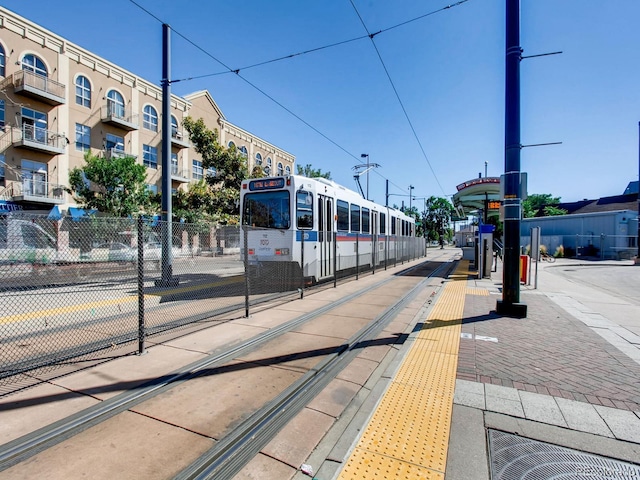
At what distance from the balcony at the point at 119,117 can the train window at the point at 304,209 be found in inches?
1005

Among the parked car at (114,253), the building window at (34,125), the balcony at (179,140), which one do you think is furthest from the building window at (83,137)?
the parked car at (114,253)

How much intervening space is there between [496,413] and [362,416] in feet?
4.23

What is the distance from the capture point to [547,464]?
2.62m

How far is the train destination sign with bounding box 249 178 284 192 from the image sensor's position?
1071cm

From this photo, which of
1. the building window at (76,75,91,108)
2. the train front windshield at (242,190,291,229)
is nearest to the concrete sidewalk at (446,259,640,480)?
the train front windshield at (242,190,291,229)

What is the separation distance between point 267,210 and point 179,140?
91.5 ft

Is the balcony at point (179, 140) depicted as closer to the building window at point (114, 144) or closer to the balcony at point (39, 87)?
the building window at point (114, 144)

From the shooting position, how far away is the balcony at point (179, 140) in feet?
111

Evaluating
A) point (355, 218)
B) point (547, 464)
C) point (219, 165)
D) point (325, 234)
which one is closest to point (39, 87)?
point (219, 165)

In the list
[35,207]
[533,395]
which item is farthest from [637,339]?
[35,207]

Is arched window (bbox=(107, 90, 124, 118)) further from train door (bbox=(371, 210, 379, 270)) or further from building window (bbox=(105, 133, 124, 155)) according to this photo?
train door (bbox=(371, 210, 379, 270))

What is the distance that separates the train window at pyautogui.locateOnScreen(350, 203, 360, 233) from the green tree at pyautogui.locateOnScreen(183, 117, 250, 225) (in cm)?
1233

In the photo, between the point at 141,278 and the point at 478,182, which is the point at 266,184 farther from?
the point at 478,182

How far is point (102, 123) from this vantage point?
28734mm
